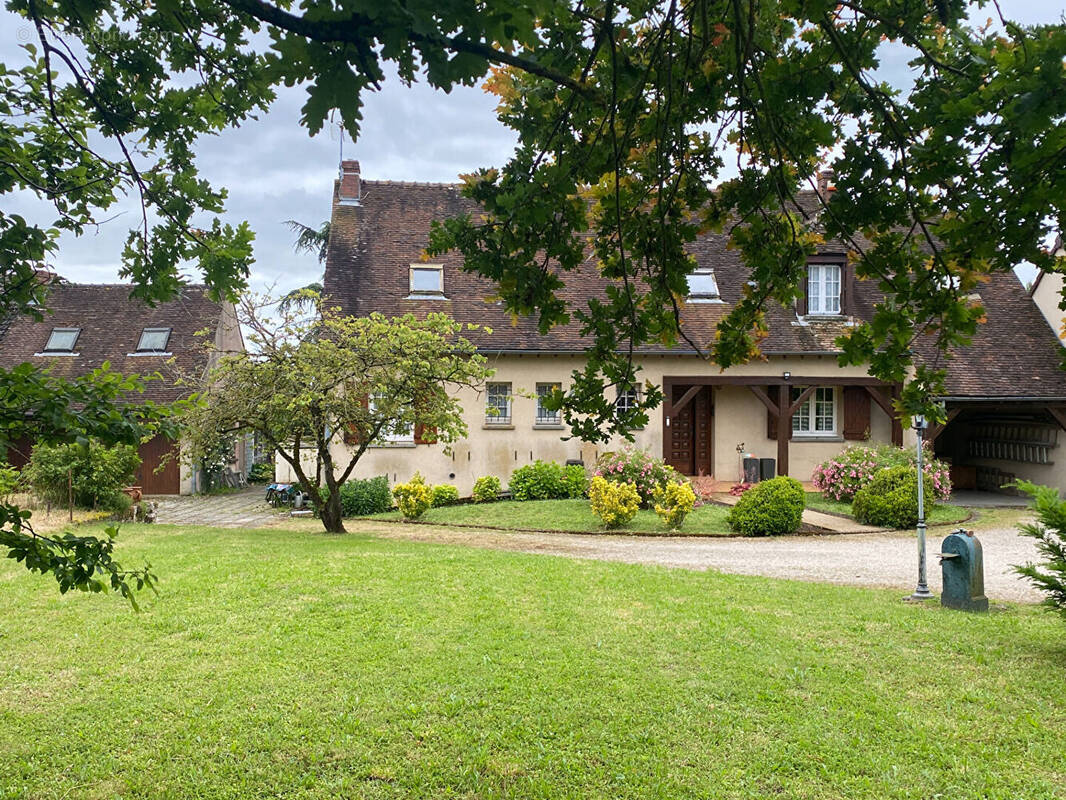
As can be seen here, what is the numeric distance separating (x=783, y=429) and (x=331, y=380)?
473 inches

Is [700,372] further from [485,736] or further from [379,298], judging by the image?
[485,736]

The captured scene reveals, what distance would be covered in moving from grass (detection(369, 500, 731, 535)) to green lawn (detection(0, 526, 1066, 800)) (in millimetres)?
6030

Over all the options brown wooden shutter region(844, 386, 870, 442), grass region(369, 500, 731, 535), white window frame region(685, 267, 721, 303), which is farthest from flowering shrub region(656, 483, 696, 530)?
brown wooden shutter region(844, 386, 870, 442)

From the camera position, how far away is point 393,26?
1956mm

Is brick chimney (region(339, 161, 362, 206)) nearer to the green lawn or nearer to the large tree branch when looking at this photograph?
the green lawn

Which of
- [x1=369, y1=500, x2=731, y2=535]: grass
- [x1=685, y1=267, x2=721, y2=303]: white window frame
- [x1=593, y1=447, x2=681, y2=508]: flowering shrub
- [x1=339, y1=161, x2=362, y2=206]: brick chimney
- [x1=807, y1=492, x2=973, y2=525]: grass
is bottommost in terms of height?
[x1=369, y1=500, x2=731, y2=535]: grass

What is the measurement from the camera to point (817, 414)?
805 inches

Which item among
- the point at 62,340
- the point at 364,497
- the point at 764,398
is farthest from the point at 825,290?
the point at 62,340

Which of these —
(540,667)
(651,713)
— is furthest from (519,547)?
(651,713)

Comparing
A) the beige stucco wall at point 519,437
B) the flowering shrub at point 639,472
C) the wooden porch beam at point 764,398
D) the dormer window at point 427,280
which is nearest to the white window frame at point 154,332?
the beige stucco wall at point 519,437

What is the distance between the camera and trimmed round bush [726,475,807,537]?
1366 centimetres

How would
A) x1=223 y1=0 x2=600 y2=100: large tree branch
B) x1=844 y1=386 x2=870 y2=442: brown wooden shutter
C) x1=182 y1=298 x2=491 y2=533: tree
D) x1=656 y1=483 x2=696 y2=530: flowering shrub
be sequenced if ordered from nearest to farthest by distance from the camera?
x1=223 y1=0 x2=600 y2=100: large tree branch → x1=182 y1=298 x2=491 y2=533: tree → x1=656 y1=483 x2=696 y2=530: flowering shrub → x1=844 y1=386 x2=870 y2=442: brown wooden shutter

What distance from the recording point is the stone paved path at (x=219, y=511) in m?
16.1

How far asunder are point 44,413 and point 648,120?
311cm
